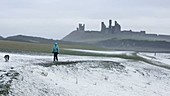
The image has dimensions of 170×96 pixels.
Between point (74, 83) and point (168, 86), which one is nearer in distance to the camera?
point (74, 83)

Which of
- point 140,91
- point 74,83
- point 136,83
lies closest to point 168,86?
point 136,83

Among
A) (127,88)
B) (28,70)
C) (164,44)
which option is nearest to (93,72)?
(127,88)

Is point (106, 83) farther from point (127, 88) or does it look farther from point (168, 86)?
point (168, 86)

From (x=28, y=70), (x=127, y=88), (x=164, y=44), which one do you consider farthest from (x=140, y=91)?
(x=164, y=44)

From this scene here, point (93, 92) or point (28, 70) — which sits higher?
point (28, 70)

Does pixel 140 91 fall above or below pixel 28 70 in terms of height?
below

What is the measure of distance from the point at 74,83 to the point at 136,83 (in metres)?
7.15

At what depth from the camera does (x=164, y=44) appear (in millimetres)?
186000

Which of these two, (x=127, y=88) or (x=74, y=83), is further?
(x=127, y=88)

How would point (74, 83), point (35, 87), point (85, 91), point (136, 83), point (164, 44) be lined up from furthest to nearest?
point (164, 44) → point (136, 83) → point (74, 83) → point (85, 91) → point (35, 87)

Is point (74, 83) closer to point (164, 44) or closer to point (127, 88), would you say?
point (127, 88)

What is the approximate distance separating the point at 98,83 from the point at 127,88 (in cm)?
210

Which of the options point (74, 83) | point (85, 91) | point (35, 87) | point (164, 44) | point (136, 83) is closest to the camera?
point (35, 87)

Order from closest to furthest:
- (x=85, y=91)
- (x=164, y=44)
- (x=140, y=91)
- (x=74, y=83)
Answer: (x=85, y=91)
(x=74, y=83)
(x=140, y=91)
(x=164, y=44)
